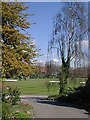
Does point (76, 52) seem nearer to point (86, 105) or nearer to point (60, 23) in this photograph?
point (60, 23)

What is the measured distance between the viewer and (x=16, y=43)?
58.0 ft

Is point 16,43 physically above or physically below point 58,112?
above

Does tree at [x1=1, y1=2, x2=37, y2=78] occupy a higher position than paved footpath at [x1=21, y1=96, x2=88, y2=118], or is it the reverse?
tree at [x1=1, y1=2, x2=37, y2=78]

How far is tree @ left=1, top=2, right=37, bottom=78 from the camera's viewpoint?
16.4 metres

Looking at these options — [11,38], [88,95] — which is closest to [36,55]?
[11,38]

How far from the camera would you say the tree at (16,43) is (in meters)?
16.4

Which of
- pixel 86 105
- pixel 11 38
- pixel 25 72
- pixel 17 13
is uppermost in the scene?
pixel 17 13

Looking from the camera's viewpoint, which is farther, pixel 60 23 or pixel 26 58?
pixel 60 23

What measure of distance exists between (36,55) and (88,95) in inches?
377

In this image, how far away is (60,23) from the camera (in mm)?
33844

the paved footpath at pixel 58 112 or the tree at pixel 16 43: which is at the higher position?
the tree at pixel 16 43

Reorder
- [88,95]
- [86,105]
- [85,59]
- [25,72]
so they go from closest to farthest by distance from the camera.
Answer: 1. [25,72]
2. [86,105]
3. [88,95]
4. [85,59]

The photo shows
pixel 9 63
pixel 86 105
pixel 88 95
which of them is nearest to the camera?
pixel 9 63

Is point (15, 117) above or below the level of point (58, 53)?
below
